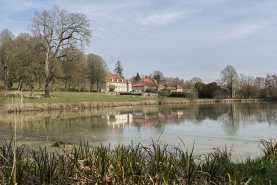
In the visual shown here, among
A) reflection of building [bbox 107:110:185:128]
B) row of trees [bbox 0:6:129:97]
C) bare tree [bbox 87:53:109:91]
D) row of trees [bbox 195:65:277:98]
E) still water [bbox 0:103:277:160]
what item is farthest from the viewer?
row of trees [bbox 195:65:277:98]

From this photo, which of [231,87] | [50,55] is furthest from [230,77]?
[50,55]

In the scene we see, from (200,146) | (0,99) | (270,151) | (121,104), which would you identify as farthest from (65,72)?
(270,151)

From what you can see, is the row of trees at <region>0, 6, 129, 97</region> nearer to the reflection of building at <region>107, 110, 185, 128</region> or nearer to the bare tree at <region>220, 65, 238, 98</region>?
the reflection of building at <region>107, 110, 185, 128</region>

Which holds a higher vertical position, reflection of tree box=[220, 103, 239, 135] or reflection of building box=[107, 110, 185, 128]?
reflection of tree box=[220, 103, 239, 135]

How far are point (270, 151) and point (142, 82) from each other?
8009cm

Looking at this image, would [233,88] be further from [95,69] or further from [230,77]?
[95,69]

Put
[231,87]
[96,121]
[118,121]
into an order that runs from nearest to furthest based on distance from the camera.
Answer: [96,121], [118,121], [231,87]

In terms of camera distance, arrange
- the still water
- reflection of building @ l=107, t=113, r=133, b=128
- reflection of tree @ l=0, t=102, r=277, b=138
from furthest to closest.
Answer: reflection of building @ l=107, t=113, r=133, b=128 → reflection of tree @ l=0, t=102, r=277, b=138 → the still water

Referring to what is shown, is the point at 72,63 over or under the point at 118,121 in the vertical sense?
over

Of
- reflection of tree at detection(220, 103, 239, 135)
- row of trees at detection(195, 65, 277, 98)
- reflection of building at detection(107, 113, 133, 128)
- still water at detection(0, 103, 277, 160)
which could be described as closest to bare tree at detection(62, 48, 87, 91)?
reflection of building at detection(107, 113, 133, 128)

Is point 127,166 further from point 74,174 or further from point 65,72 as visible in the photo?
point 65,72

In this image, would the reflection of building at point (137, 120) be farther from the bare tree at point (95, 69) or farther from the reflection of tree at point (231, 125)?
the bare tree at point (95, 69)

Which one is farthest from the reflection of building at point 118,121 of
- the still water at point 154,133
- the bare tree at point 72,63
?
the bare tree at point 72,63

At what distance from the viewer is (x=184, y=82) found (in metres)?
92.0
